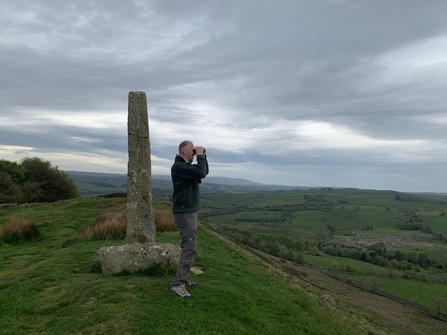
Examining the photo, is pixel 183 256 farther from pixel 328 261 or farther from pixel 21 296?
pixel 328 261

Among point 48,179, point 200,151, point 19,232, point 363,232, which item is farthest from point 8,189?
point 363,232

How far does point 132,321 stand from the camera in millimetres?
6164

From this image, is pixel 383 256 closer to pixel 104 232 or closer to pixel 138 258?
pixel 104 232

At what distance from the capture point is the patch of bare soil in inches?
3393

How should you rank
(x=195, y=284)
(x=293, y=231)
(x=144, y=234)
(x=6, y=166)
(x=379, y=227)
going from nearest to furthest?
(x=195, y=284) → (x=144, y=234) → (x=6, y=166) → (x=293, y=231) → (x=379, y=227)

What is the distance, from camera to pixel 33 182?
1832 inches

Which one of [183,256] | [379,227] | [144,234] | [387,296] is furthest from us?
[379,227]

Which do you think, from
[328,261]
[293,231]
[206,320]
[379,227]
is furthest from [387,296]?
[379,227]

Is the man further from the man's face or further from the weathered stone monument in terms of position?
the weathered stone monument

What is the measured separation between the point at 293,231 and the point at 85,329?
9993cm

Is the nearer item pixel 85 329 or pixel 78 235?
pixel 85 329

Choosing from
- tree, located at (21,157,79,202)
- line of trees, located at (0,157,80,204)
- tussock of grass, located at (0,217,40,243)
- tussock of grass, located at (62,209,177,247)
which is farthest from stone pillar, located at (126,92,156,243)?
tree, located at (21,157,79,202)

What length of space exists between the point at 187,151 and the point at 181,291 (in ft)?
11.6

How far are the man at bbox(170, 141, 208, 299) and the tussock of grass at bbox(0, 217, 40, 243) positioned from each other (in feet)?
44.9
